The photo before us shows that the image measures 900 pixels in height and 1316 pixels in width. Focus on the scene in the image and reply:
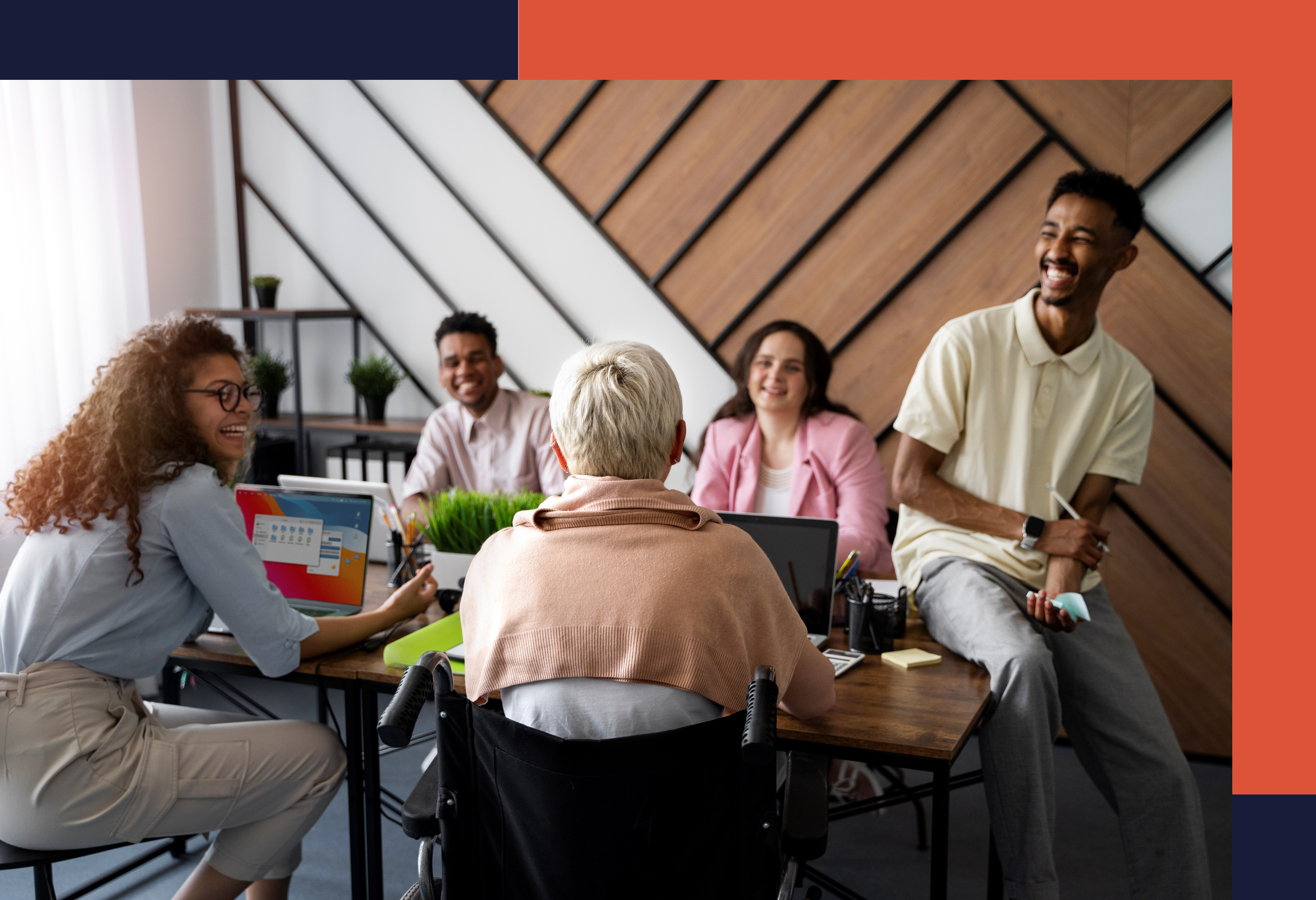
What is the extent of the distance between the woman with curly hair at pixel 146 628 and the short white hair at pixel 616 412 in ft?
2.56

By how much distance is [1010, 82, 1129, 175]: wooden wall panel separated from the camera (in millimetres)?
3004

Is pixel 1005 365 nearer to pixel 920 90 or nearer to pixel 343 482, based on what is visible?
pixel 920 90

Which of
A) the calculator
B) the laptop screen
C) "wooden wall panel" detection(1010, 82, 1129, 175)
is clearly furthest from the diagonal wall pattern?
the laptop screen

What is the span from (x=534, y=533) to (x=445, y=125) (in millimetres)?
2989

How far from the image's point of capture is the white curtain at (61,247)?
10.4 ft

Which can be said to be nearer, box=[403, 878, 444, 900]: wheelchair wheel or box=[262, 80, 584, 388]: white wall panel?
box=[403, 878, 444, 900]: wheelchair wheel

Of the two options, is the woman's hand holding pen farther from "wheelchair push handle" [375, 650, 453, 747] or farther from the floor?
the floor

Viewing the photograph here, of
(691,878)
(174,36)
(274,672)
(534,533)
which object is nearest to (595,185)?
(174,36)

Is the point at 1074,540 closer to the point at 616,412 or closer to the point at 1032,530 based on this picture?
the point at 1032,530

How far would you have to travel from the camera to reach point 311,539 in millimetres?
2111

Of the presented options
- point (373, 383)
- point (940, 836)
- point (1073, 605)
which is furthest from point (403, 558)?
point (373, 383)

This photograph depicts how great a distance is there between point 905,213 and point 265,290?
256cm

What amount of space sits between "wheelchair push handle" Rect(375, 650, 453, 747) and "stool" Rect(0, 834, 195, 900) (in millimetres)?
726

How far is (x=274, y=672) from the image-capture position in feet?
5.92
